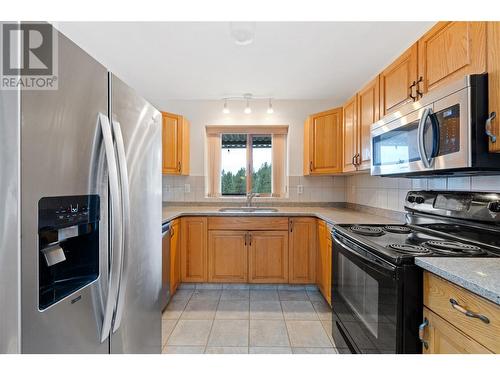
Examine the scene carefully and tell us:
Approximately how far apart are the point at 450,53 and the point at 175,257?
2.61 meters

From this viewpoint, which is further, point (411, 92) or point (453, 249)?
point (411, 92)

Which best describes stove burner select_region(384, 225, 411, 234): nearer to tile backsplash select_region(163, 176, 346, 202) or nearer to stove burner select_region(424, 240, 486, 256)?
stove burner select_region(424, 240, 486, 256)

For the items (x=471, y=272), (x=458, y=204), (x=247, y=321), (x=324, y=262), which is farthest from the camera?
(x=324, y=262)

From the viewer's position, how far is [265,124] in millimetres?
3324

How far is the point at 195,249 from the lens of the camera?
269 cm

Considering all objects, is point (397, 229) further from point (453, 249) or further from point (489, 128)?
point (489, 128)

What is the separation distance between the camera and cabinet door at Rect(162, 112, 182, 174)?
282 centimetres

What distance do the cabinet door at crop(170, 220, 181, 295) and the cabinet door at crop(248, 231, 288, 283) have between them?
30.2 inches

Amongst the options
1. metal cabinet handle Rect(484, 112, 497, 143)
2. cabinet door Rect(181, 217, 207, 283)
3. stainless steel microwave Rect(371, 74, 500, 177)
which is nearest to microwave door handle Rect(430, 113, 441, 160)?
stainless steel microwave Rect(371, 74, 500, 177)

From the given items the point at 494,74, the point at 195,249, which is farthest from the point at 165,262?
the point at 494,74

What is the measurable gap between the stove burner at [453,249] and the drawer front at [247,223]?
1.58 meters

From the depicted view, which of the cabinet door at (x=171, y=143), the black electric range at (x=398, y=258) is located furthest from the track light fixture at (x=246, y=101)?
the black electric range at (x=398, y=258)

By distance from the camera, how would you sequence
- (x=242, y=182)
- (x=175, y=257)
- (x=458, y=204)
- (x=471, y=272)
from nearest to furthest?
(x=471, y=272) < (x=458, y=204) < (x=175, y=257) < (x=242, y=182)
